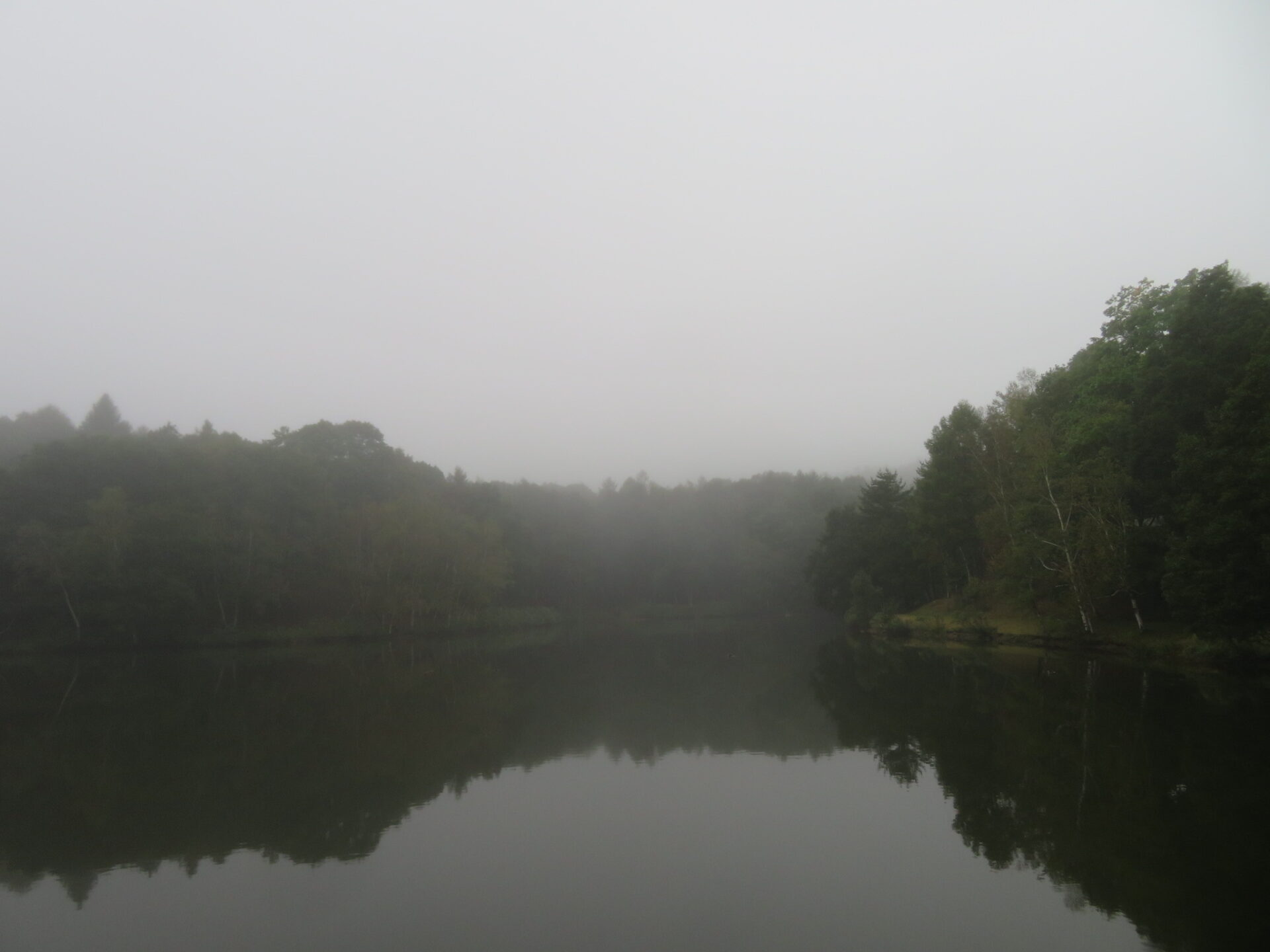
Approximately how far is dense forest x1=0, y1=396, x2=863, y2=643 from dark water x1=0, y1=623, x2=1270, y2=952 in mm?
25486

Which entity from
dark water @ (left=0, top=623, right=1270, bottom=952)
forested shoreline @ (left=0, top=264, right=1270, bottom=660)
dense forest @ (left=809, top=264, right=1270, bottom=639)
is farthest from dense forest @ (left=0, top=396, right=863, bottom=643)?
dense forest @ (left=809, top=264, right=1270, bottom=639)

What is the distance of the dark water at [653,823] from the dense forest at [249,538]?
83.6ft

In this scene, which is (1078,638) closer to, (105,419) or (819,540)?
(819,540)

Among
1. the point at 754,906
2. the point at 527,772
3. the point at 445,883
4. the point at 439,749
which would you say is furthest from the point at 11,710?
the point at 754,906

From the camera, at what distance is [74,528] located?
42.1 meters

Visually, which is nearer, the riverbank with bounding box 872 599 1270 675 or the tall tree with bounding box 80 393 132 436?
the riverbank with bounding box 872 599 1270 675

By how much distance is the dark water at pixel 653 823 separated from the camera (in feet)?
21.7

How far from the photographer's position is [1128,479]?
26.6 m

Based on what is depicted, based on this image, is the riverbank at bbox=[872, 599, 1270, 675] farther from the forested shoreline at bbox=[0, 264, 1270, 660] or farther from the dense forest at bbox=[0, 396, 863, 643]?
the dense forest at bbox=[0, 396, 863, 643]

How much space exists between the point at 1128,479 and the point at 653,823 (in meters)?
23.8

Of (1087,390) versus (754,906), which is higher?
(1087,390)

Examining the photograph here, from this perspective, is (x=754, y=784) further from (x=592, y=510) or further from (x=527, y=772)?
(x=592, y=510)

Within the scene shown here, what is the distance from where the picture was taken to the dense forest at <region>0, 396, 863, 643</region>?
4138 centimetres

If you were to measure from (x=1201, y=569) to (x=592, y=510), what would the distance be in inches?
2896
